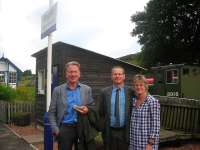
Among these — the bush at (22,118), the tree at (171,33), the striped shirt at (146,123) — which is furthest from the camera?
the tree at (171,33)

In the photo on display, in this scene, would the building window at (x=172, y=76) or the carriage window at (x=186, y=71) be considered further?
the building window at (x=172, y=76)

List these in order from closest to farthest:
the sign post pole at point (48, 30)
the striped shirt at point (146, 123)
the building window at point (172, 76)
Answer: the striped shirt at point (146, 123), the sign post pole at point (48, 30), the building window at point (172, 76)

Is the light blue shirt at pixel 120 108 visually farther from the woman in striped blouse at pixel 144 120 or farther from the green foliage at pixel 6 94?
the green foliage at pixel 6 94

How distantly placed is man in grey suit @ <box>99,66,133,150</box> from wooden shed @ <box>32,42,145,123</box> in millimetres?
9022

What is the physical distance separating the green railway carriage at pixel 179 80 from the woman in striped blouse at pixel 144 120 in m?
18.3

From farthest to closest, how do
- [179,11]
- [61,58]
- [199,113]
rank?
[179,11] → [61,58] → [199,113]

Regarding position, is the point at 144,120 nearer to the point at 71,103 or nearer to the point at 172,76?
the point at 71,103

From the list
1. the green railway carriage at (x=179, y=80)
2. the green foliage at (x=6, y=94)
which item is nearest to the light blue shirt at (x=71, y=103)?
the green railway carriage at (x=179, y=80)

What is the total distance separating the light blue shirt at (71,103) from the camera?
5926 mm

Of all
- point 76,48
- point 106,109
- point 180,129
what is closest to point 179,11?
point 76,48

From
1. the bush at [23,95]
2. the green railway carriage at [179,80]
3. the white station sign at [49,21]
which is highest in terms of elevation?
the white station sign at [49,21]

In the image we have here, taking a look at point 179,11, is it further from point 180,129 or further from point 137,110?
point 137,110

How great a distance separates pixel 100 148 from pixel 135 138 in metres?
4.47

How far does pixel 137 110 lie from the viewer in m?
5.79
